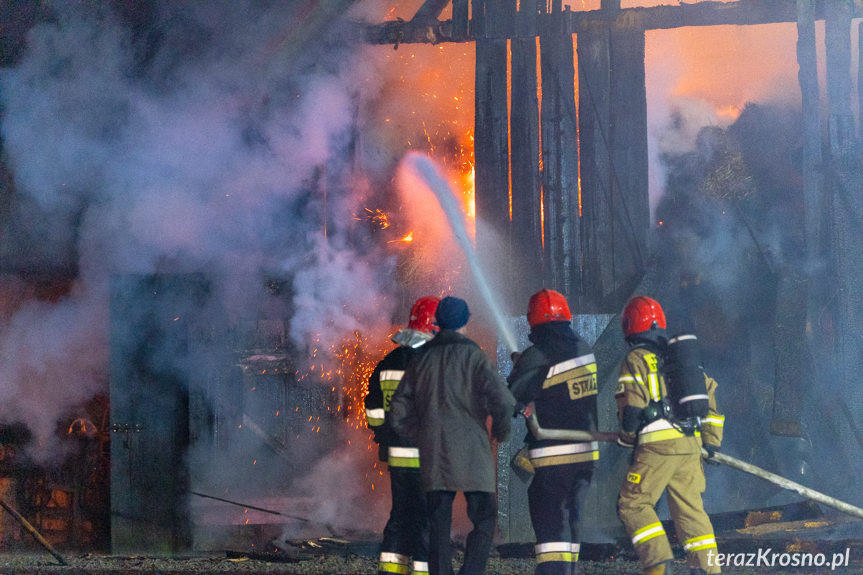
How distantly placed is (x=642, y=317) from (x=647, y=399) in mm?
622

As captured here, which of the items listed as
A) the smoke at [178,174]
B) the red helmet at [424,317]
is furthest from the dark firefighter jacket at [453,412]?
the smoke at [178,174]

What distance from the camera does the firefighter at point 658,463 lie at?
516 cm

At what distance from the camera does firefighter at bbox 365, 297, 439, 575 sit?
529 centimetres

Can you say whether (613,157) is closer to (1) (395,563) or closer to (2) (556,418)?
(2) (556,418)

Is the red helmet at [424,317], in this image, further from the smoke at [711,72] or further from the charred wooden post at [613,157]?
the smoke at [711,72]

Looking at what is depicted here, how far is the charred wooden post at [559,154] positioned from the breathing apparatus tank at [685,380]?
3.22m

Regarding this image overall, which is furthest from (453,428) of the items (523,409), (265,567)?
(265,567)

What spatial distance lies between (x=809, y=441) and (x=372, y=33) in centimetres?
652

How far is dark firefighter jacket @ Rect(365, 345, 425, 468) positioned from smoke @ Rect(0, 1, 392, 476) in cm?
335

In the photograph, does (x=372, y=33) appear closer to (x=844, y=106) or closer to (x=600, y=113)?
(x=600, y=113)

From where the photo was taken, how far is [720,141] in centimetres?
916

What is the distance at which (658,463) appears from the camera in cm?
521

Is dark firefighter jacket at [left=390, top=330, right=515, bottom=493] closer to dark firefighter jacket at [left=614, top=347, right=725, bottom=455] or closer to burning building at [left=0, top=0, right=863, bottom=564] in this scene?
dark firefighter jacket at [left=614, top=347, right=725, bottom=455]

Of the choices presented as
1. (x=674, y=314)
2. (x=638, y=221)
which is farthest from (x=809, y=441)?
(x=638, y=221)
